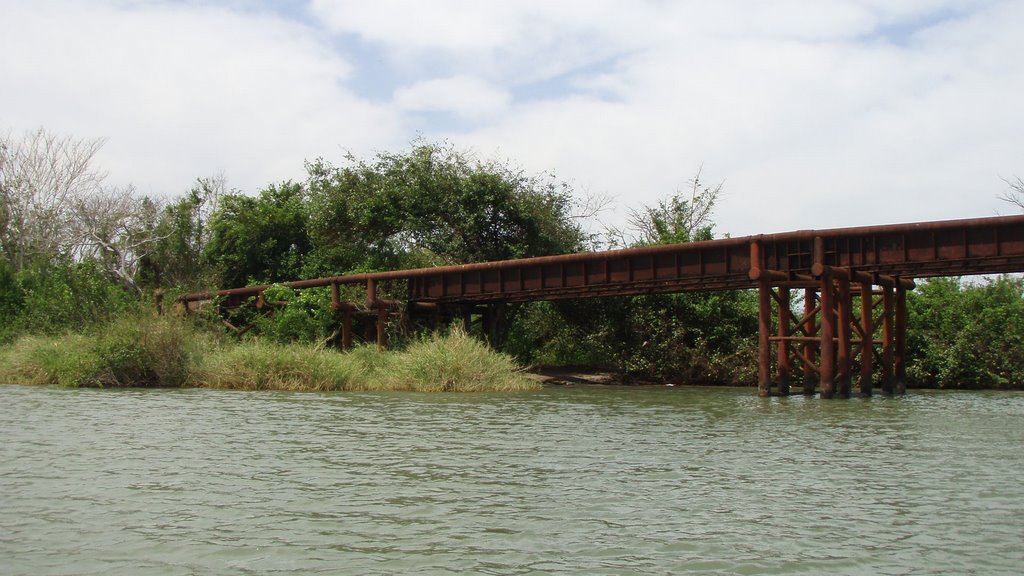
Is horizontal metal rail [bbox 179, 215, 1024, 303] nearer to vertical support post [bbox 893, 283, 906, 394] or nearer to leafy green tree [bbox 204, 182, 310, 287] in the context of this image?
vertical support post [bbox 893, 283, 906, 394]

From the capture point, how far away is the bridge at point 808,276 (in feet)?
82.7

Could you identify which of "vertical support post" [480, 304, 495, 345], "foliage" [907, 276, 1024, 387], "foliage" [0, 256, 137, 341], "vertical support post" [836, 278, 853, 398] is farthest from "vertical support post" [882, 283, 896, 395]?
"foliage" [0, 256, 137, 341]

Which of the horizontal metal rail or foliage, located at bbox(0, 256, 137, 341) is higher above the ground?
the horizontal metal rail

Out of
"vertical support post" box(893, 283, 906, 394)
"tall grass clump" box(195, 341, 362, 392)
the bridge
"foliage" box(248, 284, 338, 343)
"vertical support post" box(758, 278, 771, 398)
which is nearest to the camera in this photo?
the bridge

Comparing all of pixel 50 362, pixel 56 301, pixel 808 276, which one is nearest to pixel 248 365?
pixel 50 362

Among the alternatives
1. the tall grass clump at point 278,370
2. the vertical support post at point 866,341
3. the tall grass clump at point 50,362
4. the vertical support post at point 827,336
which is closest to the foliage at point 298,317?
the tall grass clump at point 278,370

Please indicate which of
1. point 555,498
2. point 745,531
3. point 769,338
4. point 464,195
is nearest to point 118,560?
point 555,498

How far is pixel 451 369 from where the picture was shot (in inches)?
1126

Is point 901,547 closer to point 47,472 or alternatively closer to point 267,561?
point 267,561

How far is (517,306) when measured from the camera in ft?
146

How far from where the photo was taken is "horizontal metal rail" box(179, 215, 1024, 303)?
24.7 metres

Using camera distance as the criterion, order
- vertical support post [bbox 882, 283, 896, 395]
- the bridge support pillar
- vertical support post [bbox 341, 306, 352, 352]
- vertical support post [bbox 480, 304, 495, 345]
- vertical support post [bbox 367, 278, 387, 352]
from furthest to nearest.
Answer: vertical support post [bbox 480, 304, 495, 345] → vertical support post [bbox 341, 306, 352, 352] → vertical support post [bbox 367, 278, 387, 352] → vertical support post [bbox 882, 283, 896, 395] → the bridge support pillar

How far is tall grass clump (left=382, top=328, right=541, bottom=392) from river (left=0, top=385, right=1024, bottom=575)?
8694 mm

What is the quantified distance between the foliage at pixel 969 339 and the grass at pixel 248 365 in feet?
53.7
